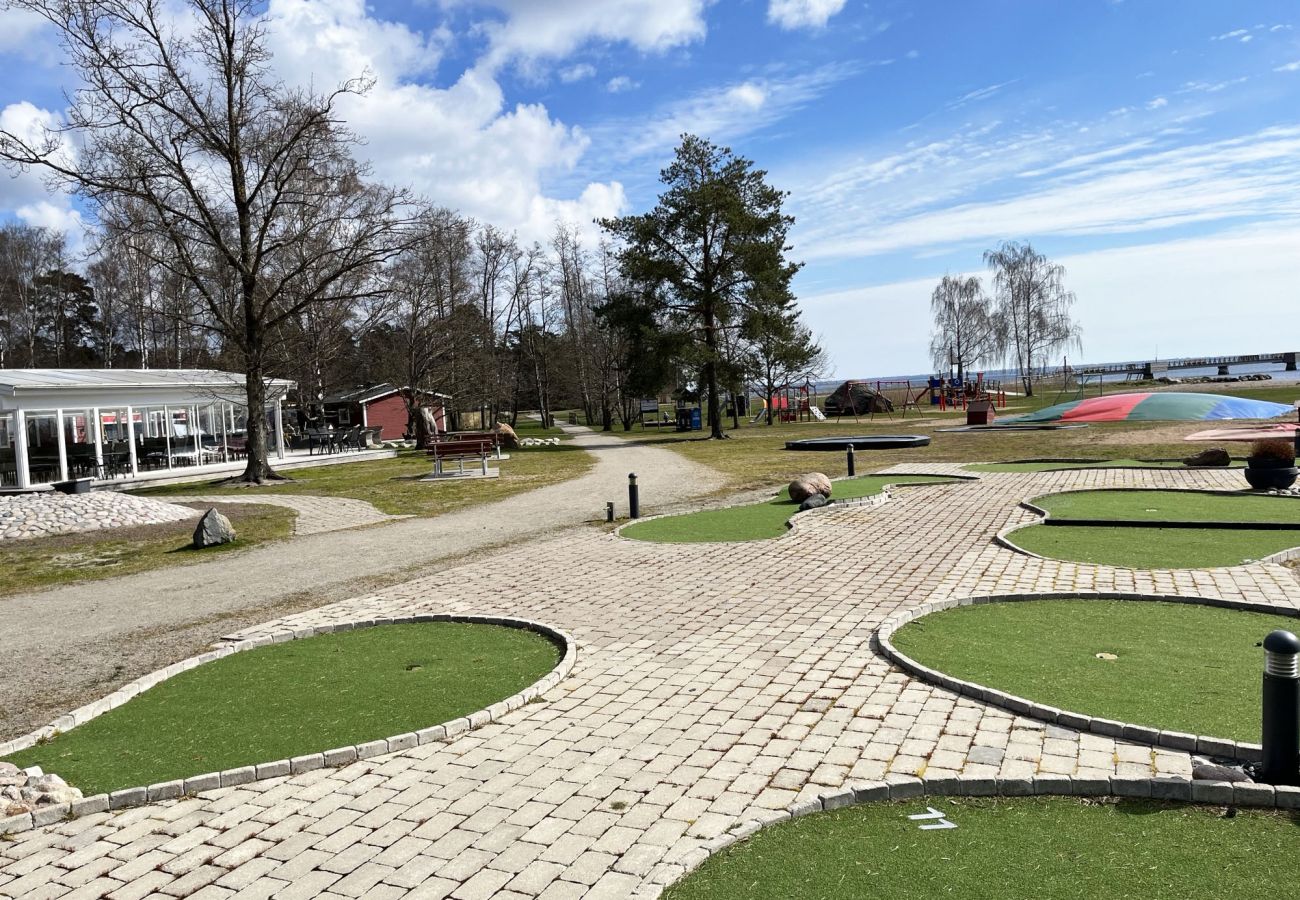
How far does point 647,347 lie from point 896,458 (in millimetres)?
15242

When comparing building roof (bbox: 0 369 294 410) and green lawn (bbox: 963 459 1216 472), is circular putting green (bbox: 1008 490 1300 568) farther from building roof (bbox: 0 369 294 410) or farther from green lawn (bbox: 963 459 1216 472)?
building roof (bbox: 0 369 294 410)

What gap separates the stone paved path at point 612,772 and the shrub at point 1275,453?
20.2 ft

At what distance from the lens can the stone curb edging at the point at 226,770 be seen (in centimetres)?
437

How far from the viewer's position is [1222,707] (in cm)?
477

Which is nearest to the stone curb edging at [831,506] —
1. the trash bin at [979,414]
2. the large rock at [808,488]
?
the large rock at [808,488]

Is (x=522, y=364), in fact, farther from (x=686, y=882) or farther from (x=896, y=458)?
(x=686, y=882)

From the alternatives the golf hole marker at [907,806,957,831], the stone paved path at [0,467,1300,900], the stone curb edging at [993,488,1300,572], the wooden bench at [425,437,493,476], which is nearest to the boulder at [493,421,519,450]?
the wooden bench at [425,437,493,476]

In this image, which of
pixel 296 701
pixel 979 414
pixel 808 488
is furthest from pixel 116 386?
pixel 979 414

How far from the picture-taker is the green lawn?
17.6m

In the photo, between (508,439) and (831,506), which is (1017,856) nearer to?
(831,506)

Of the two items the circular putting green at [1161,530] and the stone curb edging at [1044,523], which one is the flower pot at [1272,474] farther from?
the stone curb edging at [1044,523]

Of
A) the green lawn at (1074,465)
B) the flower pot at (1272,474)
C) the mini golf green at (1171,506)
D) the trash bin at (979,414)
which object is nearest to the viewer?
the mini golf green at (1171,506)

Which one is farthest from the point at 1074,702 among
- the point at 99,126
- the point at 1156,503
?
the point at 99,126

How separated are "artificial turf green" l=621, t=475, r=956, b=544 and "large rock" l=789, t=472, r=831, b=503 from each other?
0.61 ft
